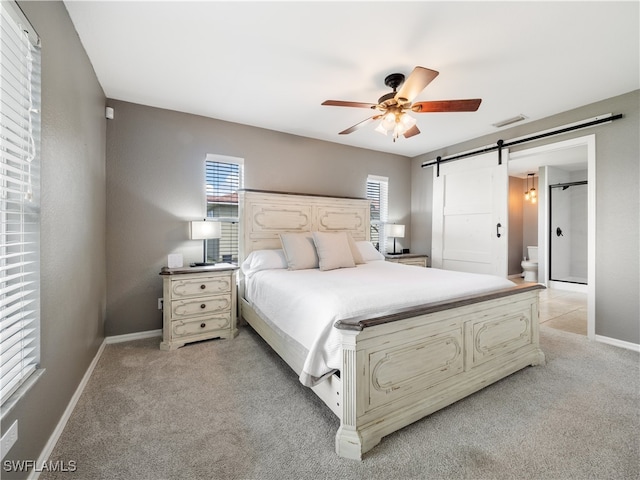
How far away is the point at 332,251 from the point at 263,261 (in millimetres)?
790

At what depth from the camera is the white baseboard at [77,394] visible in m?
1.39

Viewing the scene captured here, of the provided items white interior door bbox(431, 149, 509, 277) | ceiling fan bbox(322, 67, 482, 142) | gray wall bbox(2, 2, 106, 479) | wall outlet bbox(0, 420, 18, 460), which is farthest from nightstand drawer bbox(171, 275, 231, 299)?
white interior door bbox(431, 149, 509, 277)

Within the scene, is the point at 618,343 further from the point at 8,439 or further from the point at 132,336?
the point at 132,336

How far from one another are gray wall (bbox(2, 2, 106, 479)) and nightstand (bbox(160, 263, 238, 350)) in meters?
0.60

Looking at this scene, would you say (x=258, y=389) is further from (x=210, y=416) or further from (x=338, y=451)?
(x=338, y=451)

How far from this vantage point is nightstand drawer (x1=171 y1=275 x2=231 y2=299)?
2.81m

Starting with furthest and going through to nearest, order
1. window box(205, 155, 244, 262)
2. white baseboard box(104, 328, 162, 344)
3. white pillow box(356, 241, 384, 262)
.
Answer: white pillow box(356, 241, 384, 262), window box(205, 155, 244, 262), white baseboard box(104, 328, 162, 344)

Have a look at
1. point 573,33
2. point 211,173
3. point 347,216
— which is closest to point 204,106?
point 211,173

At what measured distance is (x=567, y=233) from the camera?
6078 mm

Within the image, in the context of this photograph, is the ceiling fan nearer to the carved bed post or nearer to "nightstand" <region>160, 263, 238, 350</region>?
the carved bed post

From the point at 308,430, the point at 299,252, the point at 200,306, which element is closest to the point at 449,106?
the point at 299,252

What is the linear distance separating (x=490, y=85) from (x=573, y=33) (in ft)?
2.33

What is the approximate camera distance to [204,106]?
3.17 m

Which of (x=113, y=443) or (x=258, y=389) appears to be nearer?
(x=113, y=443)
